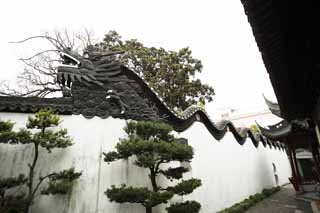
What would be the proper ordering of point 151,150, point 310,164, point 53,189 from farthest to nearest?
point 310,164 → point 151,150 → point 53,189

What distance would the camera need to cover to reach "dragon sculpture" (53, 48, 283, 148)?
190 inches

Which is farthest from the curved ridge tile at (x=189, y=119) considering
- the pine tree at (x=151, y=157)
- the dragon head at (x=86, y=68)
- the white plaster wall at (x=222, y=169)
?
the pine tree at (x=151, y=157)

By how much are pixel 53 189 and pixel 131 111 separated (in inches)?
95.6

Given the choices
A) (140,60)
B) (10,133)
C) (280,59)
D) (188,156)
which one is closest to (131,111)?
(188,156)

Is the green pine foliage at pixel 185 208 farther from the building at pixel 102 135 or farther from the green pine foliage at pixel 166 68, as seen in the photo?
the green pine foliage at pixel 166 68

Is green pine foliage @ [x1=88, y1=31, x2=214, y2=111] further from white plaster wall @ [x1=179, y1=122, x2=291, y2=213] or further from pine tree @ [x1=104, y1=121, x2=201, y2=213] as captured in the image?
pine tree @ [x1=104, y1=121, x2=201, y2=213]

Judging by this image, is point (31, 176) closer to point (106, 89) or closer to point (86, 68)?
point (106, 89)

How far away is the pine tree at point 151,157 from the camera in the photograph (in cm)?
378

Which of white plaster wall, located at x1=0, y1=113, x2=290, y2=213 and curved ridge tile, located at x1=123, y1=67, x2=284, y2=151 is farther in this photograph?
curved ridge tile, located at x1=123, y1=67, x2=284, y2=151

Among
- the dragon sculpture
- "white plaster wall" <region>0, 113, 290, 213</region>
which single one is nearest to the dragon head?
the dragon sculpture

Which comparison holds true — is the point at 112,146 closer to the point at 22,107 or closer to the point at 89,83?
the point at 89,83

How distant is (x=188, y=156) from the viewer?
436 centimetres

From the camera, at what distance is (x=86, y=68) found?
5113 millimetres

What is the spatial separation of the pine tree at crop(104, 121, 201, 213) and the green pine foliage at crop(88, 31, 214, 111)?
7515 millimetres
